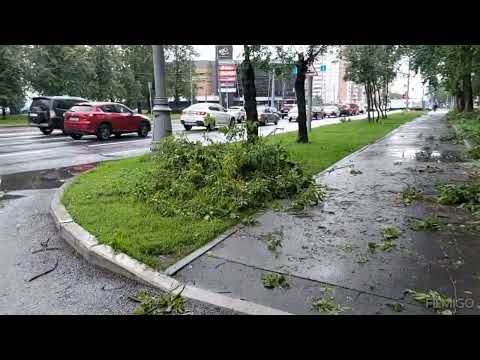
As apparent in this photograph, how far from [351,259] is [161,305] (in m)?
2.02

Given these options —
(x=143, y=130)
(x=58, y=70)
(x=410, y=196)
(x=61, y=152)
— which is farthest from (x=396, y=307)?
(x=58, y=70)

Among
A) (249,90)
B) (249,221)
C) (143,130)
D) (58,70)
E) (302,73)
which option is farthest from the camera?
(58,70)

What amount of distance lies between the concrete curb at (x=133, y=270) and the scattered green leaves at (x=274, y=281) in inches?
14.1

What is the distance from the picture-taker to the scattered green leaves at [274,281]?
12.1ft

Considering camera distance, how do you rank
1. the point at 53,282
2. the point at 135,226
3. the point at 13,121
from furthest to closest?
the point at 13,121 < the point at 135,226 < the point at 53,282

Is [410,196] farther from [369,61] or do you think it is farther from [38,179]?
[369,61]

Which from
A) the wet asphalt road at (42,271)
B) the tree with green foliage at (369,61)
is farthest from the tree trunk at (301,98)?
the tree with green foliage at (369,61)

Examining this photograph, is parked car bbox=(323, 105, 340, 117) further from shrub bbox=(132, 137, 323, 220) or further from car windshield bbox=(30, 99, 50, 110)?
shrub bbox=(132, 137, 323, 220)

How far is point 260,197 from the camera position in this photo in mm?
6691

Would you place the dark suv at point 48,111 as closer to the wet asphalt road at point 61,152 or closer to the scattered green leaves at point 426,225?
the wet asphalt road at point 61,152

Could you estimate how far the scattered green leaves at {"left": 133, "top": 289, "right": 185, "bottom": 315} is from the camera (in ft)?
11.0

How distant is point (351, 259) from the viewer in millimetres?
4289

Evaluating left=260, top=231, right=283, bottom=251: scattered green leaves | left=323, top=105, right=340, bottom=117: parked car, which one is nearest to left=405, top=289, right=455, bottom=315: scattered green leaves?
left=260, top=231, right=283, bottom=251: scattered green leaves
